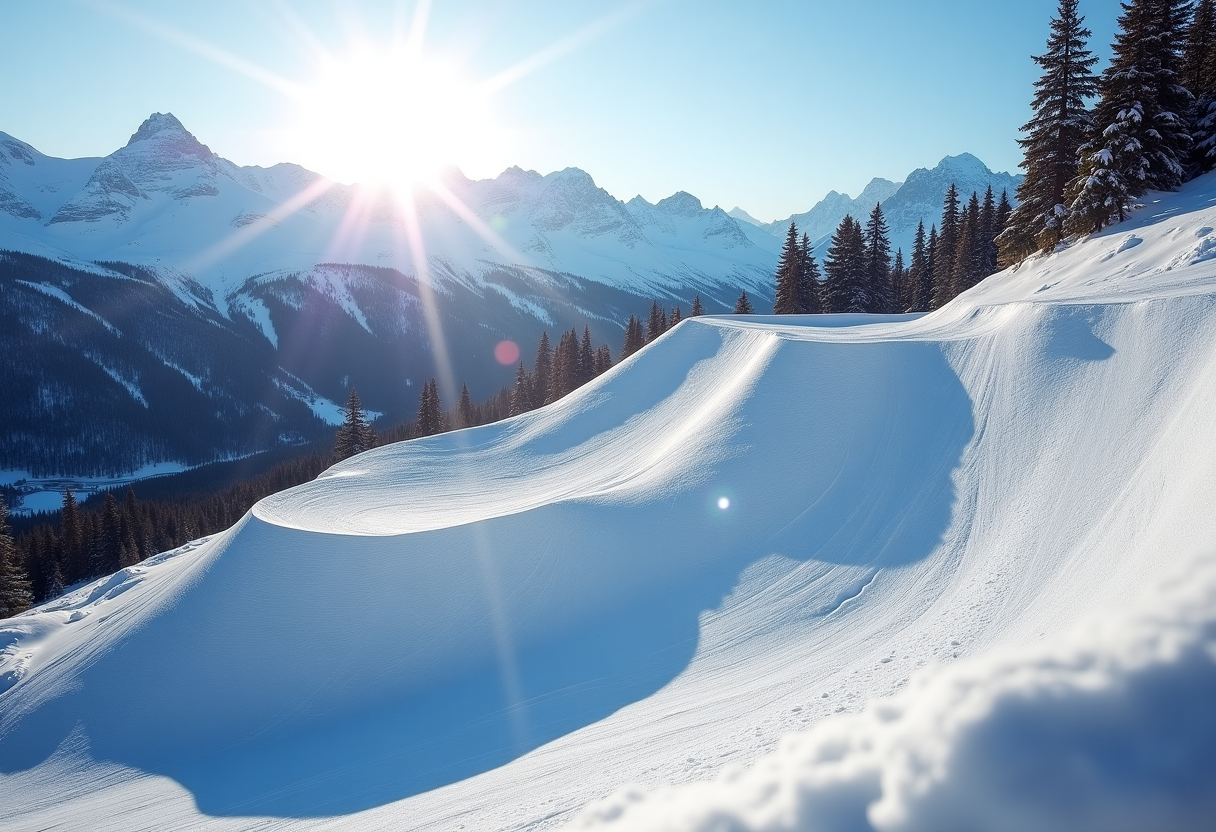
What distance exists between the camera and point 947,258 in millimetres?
44969

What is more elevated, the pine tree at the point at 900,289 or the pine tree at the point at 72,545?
the pine tree at the point at 900,289

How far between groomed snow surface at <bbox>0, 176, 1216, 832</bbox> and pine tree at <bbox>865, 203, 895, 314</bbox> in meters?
25.1

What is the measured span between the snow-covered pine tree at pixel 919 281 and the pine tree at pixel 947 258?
1.87 m

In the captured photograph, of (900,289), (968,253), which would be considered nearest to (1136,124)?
(968,253)

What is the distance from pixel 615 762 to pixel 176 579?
1247 centimetres

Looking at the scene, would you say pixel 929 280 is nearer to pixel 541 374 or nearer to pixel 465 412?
pixel 541 374

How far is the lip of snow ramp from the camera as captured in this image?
28.2ft

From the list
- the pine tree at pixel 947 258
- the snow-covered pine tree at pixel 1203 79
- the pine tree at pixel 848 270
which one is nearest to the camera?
the snow-covered pine tree at pixel 1203 79

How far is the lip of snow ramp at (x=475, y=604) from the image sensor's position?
8602mm

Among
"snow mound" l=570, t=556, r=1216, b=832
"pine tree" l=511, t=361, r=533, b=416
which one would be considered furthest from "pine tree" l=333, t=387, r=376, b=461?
"snow mound" l=570, t=556, r=1216, b=832

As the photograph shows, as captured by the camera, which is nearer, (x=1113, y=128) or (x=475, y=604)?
(x=475, y=604)

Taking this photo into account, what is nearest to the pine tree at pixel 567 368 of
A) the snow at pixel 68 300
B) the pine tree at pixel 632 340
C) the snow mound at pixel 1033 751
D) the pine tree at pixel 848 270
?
the pine tree at pixel 632 340

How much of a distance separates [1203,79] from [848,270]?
18.1 m

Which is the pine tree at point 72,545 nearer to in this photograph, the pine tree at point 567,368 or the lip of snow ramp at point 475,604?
the pine tree at point 567,368
